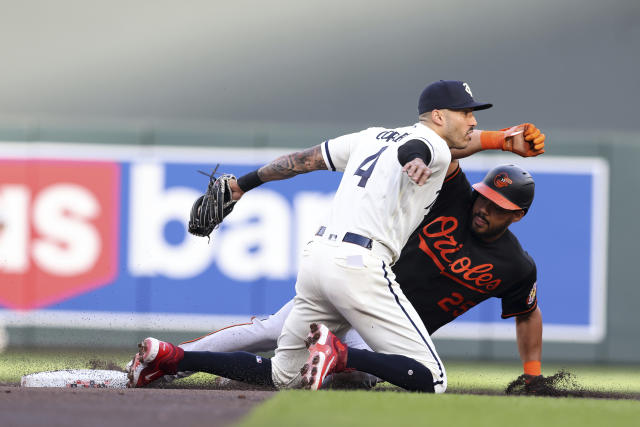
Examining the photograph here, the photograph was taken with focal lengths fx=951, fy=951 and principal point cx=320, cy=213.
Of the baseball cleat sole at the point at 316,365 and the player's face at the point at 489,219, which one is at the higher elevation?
the player's face at the point at 489,219

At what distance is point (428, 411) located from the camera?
3.14 meters

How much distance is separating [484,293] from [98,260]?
3.97m

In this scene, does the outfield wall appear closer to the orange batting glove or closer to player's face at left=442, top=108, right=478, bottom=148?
the orange batting glove

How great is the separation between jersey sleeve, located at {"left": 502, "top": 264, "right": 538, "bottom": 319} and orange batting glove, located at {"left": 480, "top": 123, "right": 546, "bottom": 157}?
568mm

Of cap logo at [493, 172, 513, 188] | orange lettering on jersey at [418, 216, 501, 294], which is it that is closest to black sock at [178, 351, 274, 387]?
orange lettering on jersey at [418, 216, 501, 294]

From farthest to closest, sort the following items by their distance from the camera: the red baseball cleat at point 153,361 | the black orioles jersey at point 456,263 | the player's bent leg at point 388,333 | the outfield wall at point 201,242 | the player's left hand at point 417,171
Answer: the outfield wall at point 201,242 < the black orioles jersey at point 456,263 < the red baseball cleat at point 153,361 < the player's bent leg at point 388,333 < the player's left hand at point 417,171

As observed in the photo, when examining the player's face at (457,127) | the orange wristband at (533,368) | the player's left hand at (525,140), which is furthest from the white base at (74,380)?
the player's left hand at (525,140)

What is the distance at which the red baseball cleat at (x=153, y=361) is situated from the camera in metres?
3.85

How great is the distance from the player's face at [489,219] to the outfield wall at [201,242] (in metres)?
3.12

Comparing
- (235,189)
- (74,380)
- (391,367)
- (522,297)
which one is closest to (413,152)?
(391,367)

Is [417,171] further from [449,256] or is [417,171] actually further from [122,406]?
[122,406]

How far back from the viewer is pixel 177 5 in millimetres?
9070

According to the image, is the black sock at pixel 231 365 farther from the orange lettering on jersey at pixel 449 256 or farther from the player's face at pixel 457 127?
the player's face at pixel 457 127

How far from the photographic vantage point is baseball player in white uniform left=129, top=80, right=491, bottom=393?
367cm
